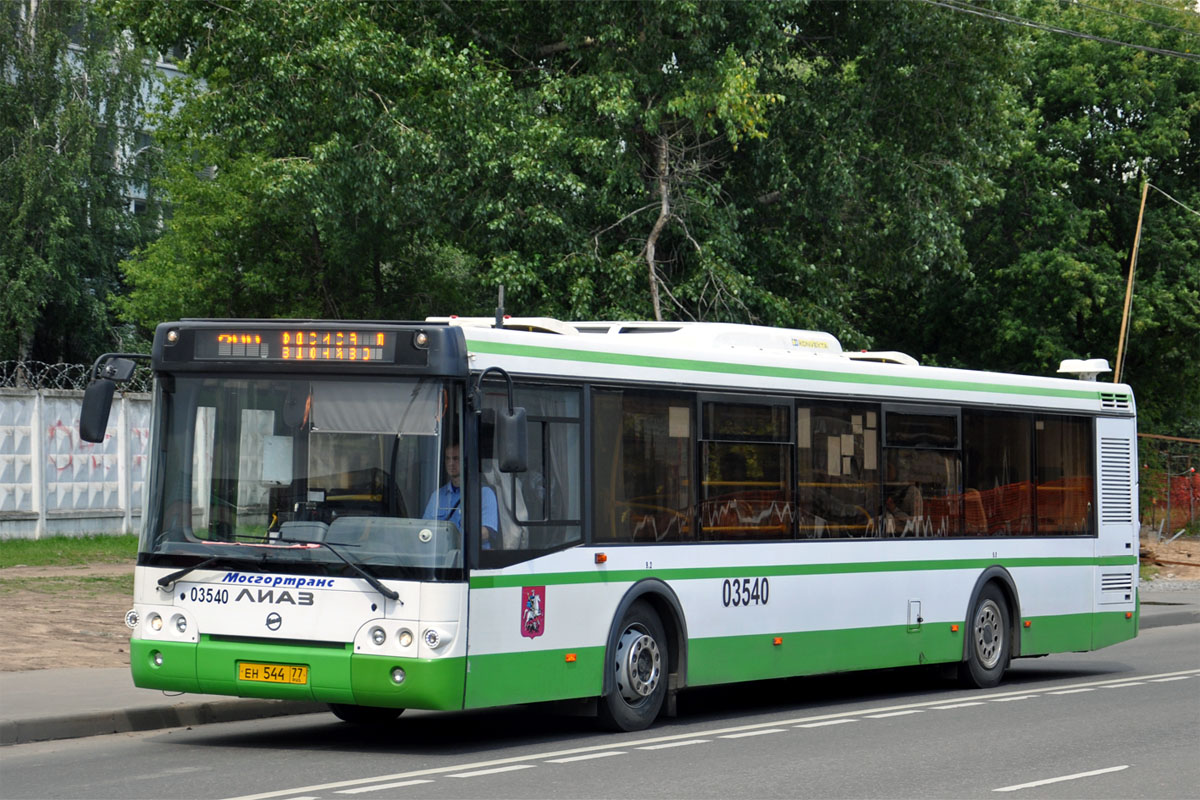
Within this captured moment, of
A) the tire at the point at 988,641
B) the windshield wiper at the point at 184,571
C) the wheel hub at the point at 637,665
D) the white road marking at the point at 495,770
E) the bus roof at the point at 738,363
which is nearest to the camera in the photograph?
the white road marking at the point at 495,770

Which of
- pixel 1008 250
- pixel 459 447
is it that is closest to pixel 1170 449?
pixel 1008 250

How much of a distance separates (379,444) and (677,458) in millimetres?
2795

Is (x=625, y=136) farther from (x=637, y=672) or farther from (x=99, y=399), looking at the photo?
(x=99, y=399)

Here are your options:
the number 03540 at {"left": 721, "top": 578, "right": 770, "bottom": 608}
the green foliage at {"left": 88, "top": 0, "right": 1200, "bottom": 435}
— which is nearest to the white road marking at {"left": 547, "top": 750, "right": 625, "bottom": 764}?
the number 03540 at {"left": 721, "top": 578, "right": 770, "bottom": 608}

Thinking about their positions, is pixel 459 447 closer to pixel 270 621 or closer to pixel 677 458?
pixel 270 621

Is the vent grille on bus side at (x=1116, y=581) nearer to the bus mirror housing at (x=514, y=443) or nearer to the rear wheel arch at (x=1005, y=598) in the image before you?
the rear wheel arch at (x=1005, y=598)

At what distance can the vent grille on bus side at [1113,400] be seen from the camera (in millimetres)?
17812

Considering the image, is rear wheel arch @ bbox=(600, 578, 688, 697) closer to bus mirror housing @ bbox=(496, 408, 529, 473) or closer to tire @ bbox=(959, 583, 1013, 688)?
bus mirror housing @ bbox=(496, 408, 529, 473)

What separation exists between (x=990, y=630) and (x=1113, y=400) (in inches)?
125

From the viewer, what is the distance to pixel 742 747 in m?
11.4

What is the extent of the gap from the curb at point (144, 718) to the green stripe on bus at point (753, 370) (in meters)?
3.68

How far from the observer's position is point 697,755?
10914mm

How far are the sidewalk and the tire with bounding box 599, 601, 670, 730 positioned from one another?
2723 mm

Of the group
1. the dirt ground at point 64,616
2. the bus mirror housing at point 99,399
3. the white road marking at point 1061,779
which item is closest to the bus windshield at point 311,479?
the bus mirror housing at point 99,399
